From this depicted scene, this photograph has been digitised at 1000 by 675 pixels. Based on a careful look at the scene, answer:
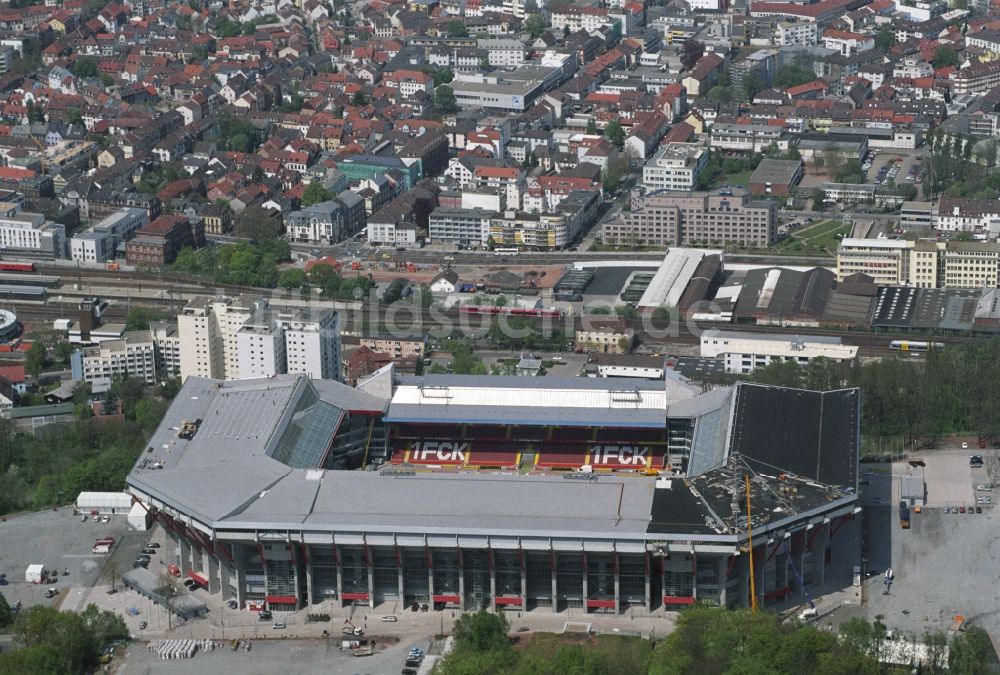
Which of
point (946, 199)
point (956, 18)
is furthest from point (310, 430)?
point (956, 18)

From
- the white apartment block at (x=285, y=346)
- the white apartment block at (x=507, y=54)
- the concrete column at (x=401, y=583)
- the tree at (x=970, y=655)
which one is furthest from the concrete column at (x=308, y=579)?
the white apartment block at (x=507, y=54)

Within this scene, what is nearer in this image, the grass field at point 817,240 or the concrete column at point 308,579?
the concrete column at point 308,579

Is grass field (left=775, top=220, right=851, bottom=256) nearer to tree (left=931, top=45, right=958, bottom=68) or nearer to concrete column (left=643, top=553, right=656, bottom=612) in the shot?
tree (left=931, top=45, right=958, bottom=68)

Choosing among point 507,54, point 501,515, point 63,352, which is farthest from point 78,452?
point 507,54

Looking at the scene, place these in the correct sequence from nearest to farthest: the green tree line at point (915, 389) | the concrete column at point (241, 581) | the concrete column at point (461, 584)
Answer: the concrete column at point (461, 584) < the concrete column at point (241, 581) < the green tree line at point (915, 389)

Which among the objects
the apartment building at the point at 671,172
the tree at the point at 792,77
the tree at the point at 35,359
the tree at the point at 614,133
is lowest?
the tree at the point at 35,359

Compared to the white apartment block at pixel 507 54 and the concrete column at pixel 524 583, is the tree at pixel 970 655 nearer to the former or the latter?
the concrete column at pixel 524 583

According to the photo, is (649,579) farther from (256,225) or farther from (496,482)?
(256,225)

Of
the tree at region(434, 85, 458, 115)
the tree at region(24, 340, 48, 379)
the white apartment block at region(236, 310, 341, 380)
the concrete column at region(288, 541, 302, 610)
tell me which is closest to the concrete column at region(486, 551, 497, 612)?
the concrete column at region(288, 541, 302, 610)
